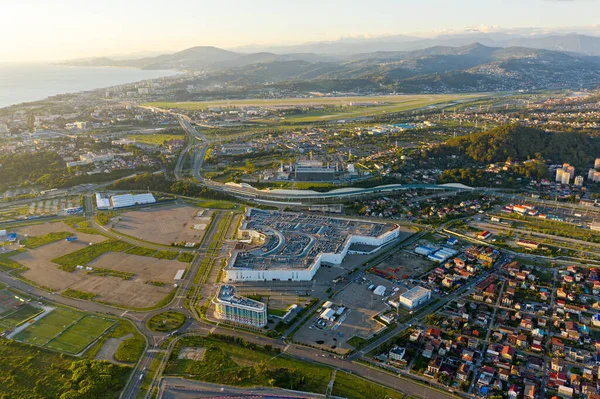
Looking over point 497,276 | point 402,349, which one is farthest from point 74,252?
point 497,276

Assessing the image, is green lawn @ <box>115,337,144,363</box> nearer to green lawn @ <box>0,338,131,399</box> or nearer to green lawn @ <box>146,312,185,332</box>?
green lawn @ <box>0,338,131,399</box>

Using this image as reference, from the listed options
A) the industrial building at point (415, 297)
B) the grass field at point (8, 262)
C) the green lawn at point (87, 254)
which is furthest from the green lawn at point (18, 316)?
the industrial building at point (415, 297)

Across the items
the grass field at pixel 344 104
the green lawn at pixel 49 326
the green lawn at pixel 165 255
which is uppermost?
the green lawn at pixel 49 326

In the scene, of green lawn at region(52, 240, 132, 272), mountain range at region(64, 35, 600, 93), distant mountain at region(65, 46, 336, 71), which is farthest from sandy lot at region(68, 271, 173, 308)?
distant mountain at region(65, 46, 336, 71)

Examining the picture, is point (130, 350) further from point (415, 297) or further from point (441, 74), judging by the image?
point (441, 74)

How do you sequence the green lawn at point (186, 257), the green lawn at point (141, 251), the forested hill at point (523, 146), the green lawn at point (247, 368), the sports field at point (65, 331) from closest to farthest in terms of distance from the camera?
the green lawn at point (247, 368) → the sports field at point (65, 331) → the green lawn at point (186, 257) → the green lawn at point (141, 251) → the forested hill at point (523, 146)

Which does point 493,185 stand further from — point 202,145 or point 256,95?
point 256,95

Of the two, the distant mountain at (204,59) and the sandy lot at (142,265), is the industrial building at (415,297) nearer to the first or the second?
the sandy lot at (142,265)
